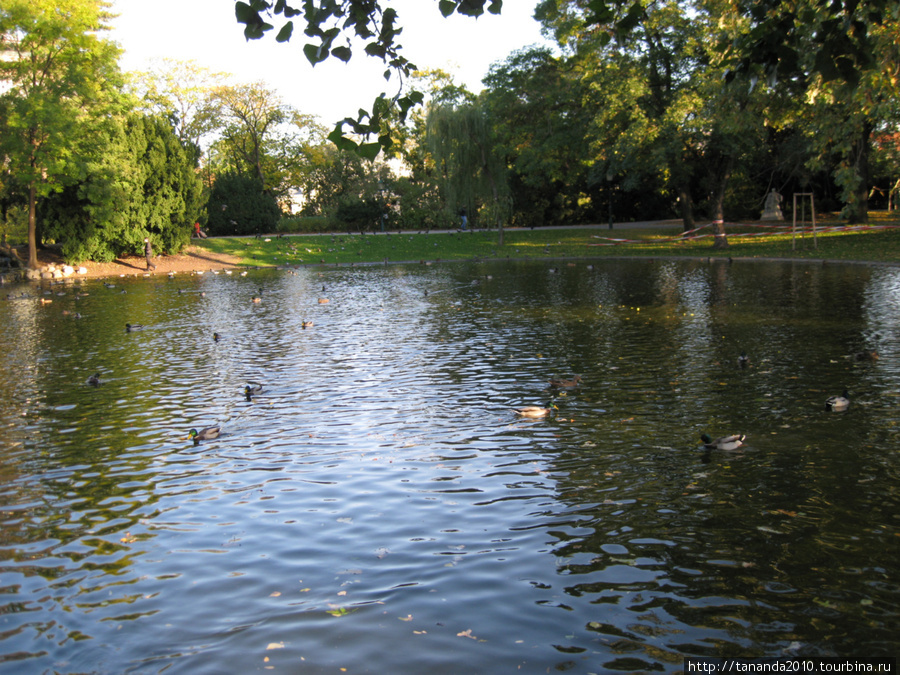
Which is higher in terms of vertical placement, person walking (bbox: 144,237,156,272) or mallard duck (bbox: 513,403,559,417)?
person walking (bbox: 144,237,156,272)

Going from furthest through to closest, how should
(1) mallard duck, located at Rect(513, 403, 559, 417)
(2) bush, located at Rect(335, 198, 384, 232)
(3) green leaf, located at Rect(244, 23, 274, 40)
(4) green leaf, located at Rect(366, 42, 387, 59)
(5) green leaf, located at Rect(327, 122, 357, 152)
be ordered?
(2) bush, located at Rect(335, 198, 384, 232)
(1) mallard duck, located at Rect(513, 403, 559, 417)
(4) green leaf, located at Rect(366, 42, 387, 59)
(3) green leaf, located at Rect(244, 23, 274, 40)
(5) green leaf, located at Rect(327, 122, 357, 152)

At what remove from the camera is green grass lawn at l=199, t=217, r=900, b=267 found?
114ft

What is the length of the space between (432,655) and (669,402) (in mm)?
6863

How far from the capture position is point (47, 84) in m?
37.5

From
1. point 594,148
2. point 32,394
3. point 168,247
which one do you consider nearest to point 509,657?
point 32,394

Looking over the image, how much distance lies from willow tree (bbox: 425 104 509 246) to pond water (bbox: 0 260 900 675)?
1291 inches

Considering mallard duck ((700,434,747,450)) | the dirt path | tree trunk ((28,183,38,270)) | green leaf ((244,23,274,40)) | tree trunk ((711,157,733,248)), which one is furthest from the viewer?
the dirt path

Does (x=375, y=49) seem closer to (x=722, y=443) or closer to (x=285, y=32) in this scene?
(x=285, y=32)

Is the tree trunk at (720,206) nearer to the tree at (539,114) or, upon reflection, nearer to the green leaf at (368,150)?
the tree at (539,114)

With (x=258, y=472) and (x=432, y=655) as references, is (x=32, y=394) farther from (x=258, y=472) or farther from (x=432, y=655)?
(x=432, y=655)

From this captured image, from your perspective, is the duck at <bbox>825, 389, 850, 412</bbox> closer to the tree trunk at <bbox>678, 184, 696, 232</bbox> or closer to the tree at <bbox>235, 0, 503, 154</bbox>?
the tree at <bbox>235, 0, 503, 154</bbox>

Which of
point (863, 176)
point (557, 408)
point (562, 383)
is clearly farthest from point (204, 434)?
point (863, 176)

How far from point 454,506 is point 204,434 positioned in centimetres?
415

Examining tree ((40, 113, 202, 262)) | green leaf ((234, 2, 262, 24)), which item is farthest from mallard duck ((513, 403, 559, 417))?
tree ((40, 113, 202, 262))
